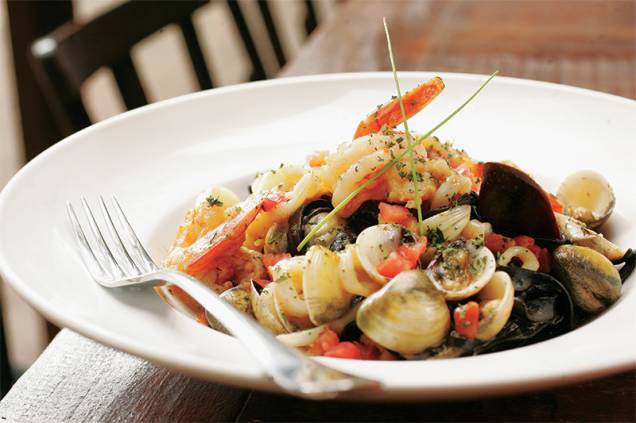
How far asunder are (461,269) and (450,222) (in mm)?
155

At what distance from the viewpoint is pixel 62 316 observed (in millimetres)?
1274

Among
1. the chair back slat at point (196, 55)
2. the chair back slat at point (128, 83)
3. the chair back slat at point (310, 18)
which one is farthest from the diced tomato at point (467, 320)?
the chair back slat at point (310, 18)

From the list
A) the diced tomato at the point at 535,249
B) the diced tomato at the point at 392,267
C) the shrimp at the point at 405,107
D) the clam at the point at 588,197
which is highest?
the shrimp at the point at 405,107

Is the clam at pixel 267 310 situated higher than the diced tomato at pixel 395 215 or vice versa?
the diced tomato at pixel 395 215

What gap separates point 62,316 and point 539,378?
761 millimetres

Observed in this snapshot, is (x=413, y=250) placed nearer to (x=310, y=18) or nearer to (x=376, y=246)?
(x=376, y=246)

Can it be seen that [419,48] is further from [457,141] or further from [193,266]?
[193,266]

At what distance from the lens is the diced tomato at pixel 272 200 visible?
1748 mm

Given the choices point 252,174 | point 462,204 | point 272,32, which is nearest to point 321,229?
point 462,204

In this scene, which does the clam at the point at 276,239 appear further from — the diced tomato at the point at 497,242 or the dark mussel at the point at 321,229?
the diced tomato at the point at 497,242

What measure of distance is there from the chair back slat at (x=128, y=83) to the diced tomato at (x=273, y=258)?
5.01 feet

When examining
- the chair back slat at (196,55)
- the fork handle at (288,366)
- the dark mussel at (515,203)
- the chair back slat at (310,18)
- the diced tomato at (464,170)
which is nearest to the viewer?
the fork handle at (288,366)

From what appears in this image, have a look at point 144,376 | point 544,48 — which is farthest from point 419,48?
point 144,376

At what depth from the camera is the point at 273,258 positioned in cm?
173
